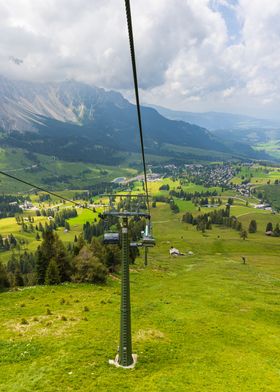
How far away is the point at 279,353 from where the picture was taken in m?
→ 39.5

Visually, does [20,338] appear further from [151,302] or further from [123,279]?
[151,302]

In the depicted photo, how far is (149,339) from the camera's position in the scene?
130 ft

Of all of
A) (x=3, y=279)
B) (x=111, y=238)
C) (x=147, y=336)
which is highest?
(x=111, y=238)

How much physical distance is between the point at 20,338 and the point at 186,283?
180ft

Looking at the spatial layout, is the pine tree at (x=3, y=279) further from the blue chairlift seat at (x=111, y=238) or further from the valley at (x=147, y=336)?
the blue chairlift seat at (x=111, y=238)

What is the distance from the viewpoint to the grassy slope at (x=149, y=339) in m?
29.7

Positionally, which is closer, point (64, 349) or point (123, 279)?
point (123, 279)

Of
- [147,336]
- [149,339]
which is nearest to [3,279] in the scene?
[147,336]

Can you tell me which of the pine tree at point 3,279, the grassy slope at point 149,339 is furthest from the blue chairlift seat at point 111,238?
the pine tree at point 3,279

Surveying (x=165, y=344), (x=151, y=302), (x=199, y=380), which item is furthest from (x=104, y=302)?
(x=199, y=380)

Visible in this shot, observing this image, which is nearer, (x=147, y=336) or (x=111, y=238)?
(x=111, y=238)

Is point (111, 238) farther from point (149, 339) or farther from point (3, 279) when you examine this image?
point (3, 279)

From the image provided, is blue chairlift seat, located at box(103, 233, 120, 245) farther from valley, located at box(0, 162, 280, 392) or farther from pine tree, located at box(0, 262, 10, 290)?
pine tree, located at box(0, 262, 10, 290)

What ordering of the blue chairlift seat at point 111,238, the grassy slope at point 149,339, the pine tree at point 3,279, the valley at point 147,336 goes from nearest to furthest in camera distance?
1. the blue chairlift seat at point 111,238
2. the grassy slope at point 149,339
3. the valley at point 147,336
4. the pine tree at point 3,279
